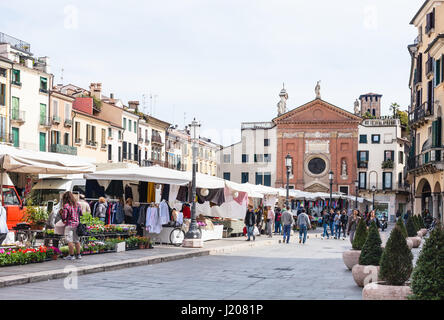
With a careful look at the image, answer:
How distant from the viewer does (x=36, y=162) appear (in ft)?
47.9

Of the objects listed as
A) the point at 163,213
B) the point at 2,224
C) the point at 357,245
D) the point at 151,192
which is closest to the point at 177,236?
the point at 163,213

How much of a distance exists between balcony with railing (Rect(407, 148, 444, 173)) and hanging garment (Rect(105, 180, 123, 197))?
19628mm

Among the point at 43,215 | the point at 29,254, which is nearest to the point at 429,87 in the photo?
the point at 43,215

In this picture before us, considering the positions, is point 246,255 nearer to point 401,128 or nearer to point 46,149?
point 46,149

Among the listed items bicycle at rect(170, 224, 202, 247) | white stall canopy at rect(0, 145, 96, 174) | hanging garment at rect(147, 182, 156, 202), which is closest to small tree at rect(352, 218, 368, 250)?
white stall canopy at rect(0, 145, 96, 174)

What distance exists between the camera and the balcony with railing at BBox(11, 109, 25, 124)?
47531mm

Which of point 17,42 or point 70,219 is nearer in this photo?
point 70,219

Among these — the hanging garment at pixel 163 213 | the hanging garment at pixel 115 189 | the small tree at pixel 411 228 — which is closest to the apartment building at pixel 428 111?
the small tree at pixel 411 228

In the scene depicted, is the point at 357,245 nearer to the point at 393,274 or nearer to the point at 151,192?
the point at 393,274

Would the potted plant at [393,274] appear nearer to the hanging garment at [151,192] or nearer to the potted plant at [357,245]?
the potted plant at [357,245]

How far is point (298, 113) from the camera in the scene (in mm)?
76500

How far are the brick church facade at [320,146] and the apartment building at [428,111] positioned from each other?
26573 millimetres

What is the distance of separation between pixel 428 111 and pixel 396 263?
3330cm
